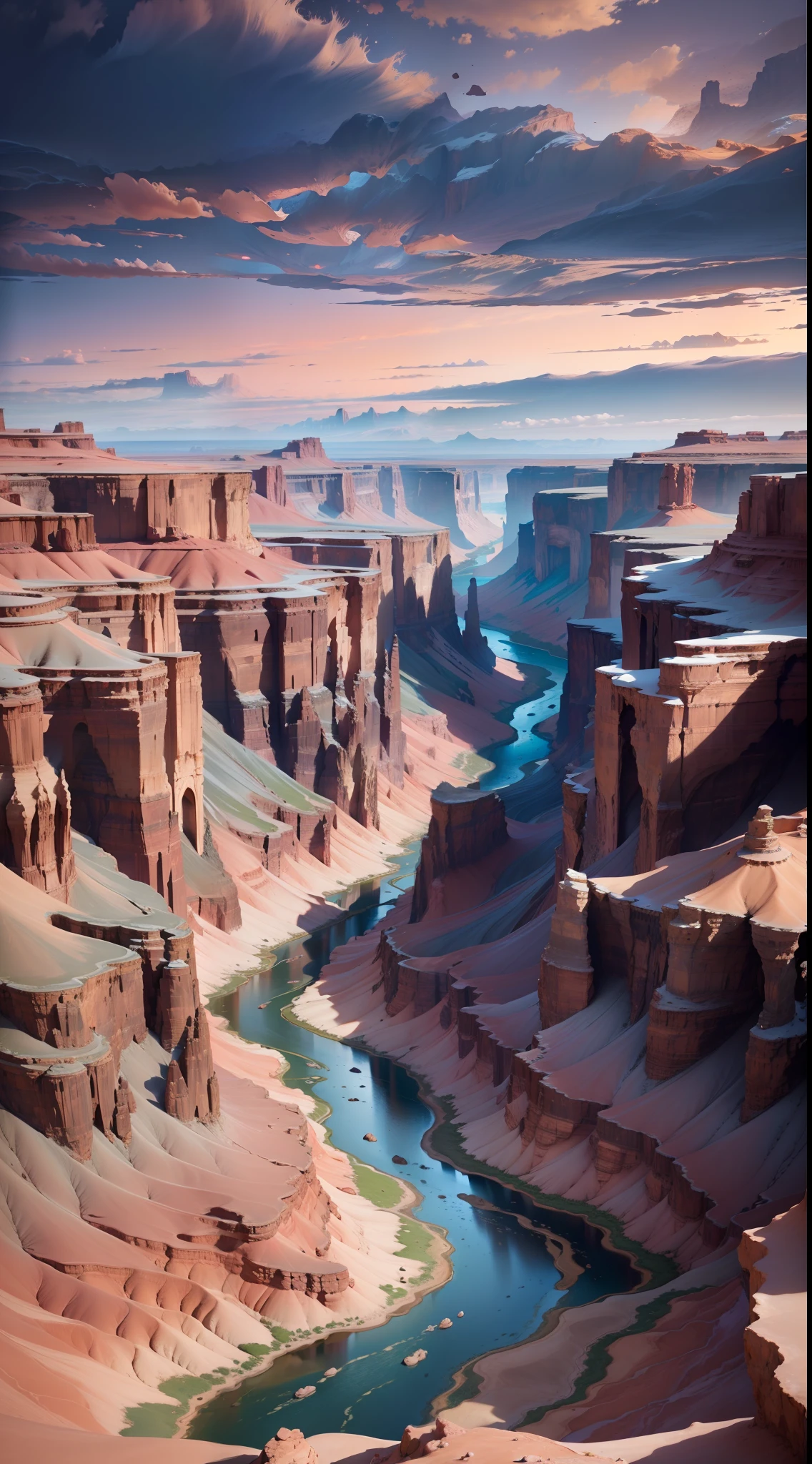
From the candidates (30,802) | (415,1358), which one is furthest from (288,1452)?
(30,802)

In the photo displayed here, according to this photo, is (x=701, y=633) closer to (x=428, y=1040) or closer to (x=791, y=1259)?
(x=428, y=1040)

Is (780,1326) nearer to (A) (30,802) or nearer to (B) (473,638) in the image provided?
(A) (30,802)

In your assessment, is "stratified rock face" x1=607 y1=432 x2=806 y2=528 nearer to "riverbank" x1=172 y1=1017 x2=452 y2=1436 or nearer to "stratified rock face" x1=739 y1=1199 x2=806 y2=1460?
"riverbank" x1=172 y1=1017 x2=452 y2=1436

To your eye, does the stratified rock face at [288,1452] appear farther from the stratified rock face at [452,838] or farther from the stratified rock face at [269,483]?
the stratified rock face at [269,483]

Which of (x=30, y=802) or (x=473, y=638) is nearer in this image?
(x=30, y=802)

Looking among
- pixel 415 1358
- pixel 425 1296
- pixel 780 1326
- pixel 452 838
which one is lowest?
pixel 425 1296

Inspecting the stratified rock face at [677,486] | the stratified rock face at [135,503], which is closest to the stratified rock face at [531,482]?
the stratified rock face at [677,486]

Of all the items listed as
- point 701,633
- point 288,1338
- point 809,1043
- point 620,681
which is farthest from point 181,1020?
point 701,633
